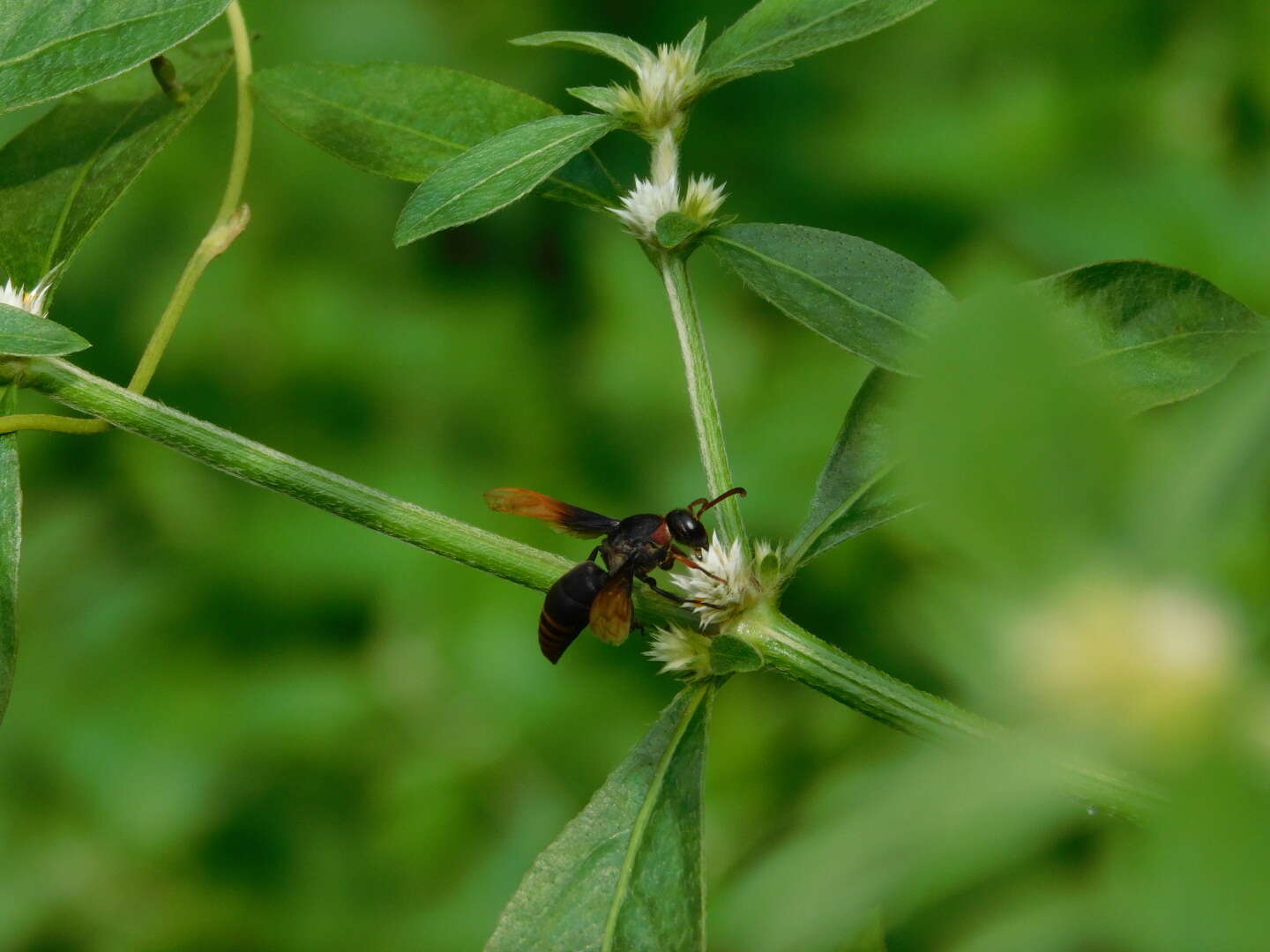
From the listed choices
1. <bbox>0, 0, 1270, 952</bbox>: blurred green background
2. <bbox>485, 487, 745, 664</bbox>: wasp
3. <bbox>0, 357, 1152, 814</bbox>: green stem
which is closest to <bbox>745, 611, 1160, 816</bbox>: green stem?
<bbox>0, 357, 1152, 814</bbox>: green stem

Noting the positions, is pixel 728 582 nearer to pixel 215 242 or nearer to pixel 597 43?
pixel 597 43

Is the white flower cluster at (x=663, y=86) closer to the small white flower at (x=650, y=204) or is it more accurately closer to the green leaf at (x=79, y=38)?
the small white flower at (x=650, y=204)

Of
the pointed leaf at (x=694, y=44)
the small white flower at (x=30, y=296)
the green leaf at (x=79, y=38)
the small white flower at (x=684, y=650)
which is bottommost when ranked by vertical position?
the small white flower at (x=684, y=650)

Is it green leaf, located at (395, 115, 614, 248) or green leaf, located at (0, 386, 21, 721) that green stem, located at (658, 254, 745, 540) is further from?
green leaf, located at (0, 386, 21, 721)

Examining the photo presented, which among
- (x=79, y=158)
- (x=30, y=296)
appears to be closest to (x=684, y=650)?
(x=30, y=296)

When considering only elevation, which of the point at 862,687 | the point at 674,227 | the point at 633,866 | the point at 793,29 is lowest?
the point at 633,866

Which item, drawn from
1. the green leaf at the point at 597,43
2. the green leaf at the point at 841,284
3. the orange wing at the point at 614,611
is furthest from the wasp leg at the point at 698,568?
the green leaf at the point at 597,43

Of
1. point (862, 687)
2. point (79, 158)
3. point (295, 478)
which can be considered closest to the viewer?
point (862, 687)
